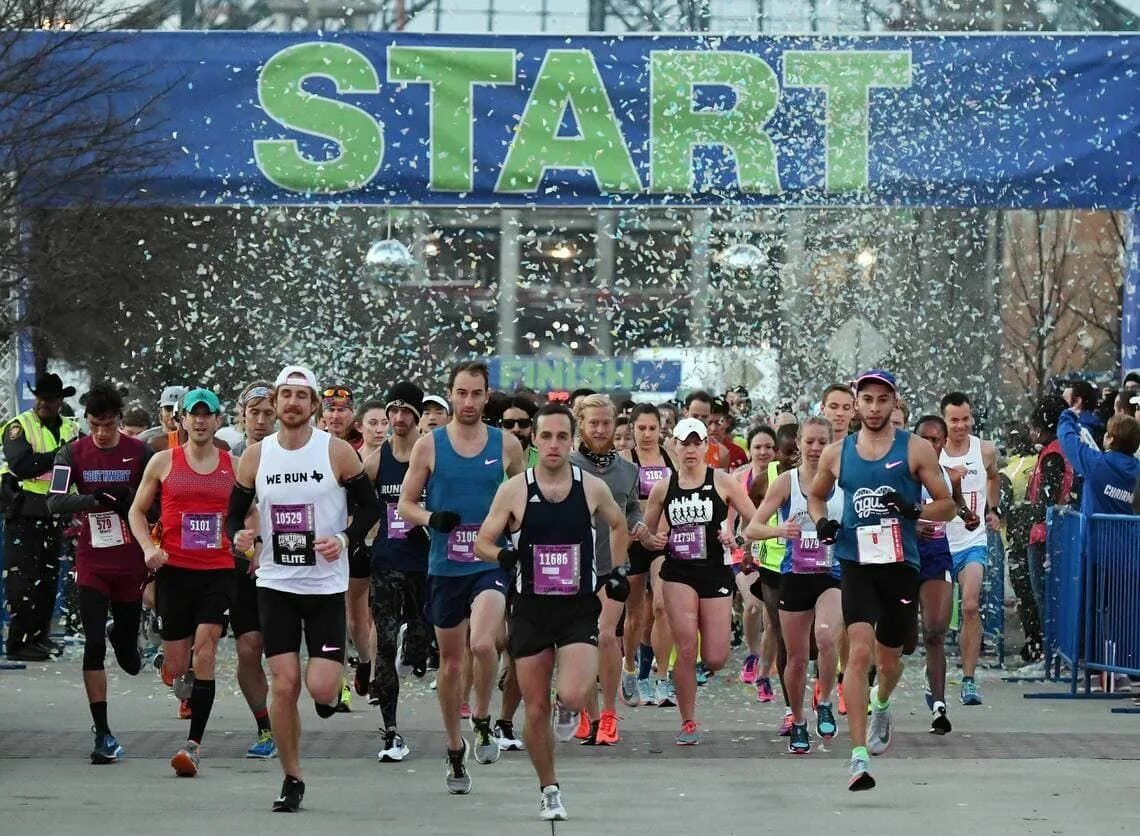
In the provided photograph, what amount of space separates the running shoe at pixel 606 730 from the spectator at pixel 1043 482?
15.2ft

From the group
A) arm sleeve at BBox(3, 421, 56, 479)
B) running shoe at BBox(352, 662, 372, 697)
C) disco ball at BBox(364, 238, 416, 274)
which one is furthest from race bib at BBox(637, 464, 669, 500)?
disco ball at BBox(364, 238, 416, 274)

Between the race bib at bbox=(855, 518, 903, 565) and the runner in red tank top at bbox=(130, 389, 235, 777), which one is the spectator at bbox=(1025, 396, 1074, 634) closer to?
the race bib at bbox=(855, 518, 903, 565)

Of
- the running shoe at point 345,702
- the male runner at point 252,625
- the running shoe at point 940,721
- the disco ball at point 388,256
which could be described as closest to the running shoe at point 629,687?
the running shoe at point 345,702

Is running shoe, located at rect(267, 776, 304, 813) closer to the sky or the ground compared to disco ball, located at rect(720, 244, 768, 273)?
closer to the ground

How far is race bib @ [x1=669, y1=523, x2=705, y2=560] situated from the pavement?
98 cm

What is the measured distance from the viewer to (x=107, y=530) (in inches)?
429

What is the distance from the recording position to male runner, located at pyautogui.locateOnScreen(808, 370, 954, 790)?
10094 millimetres

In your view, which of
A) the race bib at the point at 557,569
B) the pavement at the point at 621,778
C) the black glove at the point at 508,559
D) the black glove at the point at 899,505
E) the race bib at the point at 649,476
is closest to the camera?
the pavement at the point at 621,778

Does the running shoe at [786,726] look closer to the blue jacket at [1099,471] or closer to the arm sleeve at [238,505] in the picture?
the blue jacket at [1099,471]

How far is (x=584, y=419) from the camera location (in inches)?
461

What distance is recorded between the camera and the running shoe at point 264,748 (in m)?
11.0

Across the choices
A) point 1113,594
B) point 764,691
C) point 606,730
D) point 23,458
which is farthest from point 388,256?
point 606,730

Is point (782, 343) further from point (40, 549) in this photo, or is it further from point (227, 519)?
point (227, 519)

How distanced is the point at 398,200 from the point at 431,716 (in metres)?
3.74
